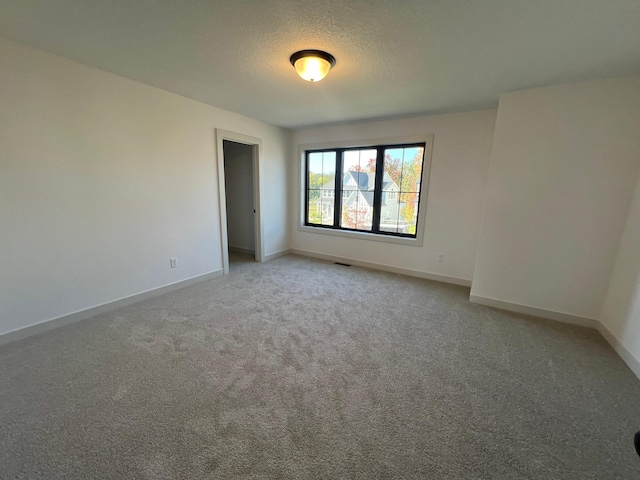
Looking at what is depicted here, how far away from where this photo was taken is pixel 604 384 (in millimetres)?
1881

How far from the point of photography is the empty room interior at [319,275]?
57.1 inches

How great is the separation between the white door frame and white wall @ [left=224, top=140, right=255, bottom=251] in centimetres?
54

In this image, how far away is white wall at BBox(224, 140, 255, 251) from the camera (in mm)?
5016

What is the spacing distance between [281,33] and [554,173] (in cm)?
290

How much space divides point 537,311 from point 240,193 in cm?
503

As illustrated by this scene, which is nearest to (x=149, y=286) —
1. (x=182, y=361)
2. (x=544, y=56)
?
(x=182, y=361)

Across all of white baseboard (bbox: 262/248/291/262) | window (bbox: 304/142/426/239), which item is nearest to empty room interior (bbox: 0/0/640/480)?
window (bbox: 304/142/426/239)

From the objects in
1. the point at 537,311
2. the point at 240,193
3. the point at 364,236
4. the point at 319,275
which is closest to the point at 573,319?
the point at 537,311

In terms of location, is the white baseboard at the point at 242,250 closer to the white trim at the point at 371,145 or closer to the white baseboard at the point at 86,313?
the white trim at the point at 371,145

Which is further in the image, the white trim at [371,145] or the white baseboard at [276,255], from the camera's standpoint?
the white baseboard at [276,255]

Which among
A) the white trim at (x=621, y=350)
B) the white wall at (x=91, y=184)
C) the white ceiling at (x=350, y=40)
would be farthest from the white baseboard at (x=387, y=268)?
the white ceiling at (x=350, y=40)

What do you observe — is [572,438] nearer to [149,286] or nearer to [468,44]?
[468,44]

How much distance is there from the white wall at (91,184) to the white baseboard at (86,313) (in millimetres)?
52

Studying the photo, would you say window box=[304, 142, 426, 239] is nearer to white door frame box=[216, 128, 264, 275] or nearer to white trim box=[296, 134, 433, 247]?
white trim box=[296, 134, 433, 247]
